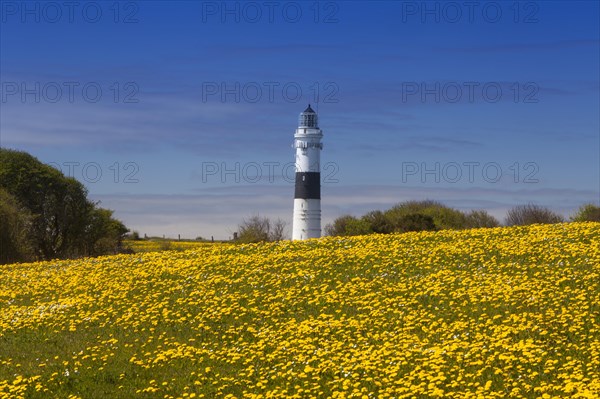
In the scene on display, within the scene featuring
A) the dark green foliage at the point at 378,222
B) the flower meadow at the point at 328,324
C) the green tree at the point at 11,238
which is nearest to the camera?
the flower meadow at the point at 328,324

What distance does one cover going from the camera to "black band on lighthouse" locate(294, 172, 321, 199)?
226ft

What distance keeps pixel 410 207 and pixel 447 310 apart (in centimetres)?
6249

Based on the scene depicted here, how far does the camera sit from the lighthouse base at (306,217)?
68562 mm

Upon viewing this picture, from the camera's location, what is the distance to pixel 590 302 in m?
23.3

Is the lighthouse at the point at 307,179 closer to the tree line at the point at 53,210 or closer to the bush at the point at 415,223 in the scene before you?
the bush at the point at 415,223

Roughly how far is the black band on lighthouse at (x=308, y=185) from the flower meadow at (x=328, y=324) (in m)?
33.7

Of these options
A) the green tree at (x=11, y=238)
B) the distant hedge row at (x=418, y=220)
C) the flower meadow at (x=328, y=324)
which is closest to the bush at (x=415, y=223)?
the distant hedge row at (x=418, y=220)

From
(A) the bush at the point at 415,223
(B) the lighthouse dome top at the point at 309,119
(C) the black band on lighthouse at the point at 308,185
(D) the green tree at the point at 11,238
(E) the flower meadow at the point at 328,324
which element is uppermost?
(B) the lighthouse dome top at the point at 309,119

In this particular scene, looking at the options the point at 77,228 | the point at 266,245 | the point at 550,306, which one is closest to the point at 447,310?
the point at 550,306

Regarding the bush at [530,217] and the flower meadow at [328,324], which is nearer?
the flower meadow at [328,324]

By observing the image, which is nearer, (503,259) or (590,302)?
(590,302)

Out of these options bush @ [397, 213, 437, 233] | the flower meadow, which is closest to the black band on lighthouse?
bush @ [397, 213, 437, 233]

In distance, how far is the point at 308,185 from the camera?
69312 mm

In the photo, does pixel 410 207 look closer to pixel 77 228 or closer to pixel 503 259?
pixel 77 228
